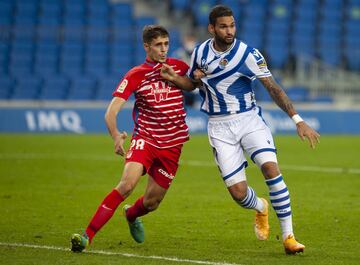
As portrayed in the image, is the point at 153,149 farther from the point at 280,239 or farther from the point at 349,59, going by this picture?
the point at 349,59

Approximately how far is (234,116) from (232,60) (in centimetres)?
57

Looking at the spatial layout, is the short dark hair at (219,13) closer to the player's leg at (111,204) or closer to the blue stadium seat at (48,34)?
the player's leg at (111,204)

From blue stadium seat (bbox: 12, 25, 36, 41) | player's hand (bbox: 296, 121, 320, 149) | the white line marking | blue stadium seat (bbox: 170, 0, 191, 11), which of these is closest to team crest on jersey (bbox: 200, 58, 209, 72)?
player's hand (bbox: 296, 121, 320, 149)

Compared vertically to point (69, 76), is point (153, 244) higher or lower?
higher

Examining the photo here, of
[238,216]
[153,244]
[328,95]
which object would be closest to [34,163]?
[238,216]

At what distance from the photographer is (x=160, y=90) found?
9234 mm

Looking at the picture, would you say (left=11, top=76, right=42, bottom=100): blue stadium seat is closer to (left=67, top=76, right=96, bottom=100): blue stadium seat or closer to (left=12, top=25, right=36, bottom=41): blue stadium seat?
(left=67, top=76, right=96, bottom=100): blue stadium seat

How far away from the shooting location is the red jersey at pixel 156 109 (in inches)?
362

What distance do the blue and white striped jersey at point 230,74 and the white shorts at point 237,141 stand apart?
0.10 m

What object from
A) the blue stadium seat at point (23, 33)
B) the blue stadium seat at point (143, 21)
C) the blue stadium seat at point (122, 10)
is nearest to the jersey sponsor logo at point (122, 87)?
the blue stadium seat at point (23, 33)

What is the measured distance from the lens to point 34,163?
18.7 meters

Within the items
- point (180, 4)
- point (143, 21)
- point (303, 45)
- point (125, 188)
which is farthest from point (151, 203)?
point (303, 45)

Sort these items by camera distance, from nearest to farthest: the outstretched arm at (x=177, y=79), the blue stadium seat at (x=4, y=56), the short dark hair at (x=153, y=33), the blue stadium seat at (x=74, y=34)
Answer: the short dark hair at (x=153, y=33)
the outstretched arm at (x=177, y=79)
the blue stadium seat at (x=4, y=56)
the blue stadium seat at (x=74, y=34)

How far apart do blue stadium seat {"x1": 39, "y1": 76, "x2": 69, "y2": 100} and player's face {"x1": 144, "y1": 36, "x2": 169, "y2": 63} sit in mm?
19952
